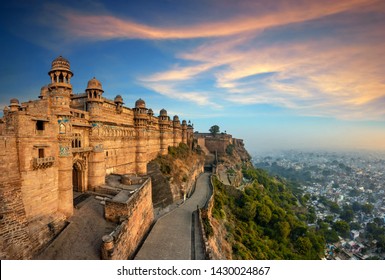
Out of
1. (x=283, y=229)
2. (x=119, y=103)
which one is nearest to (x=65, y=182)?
(x=119, y=103)

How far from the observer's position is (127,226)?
9.65 metres

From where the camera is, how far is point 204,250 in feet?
35.3

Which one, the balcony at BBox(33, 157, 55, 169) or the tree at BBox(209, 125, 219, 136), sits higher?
the tree at BBox(209, 125, 219, 136)

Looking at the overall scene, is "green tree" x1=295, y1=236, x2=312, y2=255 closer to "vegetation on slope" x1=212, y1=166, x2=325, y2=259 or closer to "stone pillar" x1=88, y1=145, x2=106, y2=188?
"vegetation on slope" x1=212, y1=166, x2=325, y2=259

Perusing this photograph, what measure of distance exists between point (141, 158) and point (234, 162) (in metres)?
35.1

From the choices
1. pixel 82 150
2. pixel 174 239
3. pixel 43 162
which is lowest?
pixel 174 239

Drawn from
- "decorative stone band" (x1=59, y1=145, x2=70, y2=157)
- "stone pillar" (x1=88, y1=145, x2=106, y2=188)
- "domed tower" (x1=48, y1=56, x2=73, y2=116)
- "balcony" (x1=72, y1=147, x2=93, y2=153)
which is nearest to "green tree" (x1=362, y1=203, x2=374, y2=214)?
"stone pillar" (x1=88, y1=145, x2=106, y2=188)

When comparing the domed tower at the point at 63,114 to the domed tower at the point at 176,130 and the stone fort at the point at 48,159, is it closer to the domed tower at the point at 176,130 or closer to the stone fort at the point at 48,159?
the stone fort at the point at 48,159

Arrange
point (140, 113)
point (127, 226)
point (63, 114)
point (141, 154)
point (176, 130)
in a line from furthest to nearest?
point (176, 130) → point (140, 113) → point (141, 154) → point (63, 114) → point (127, 226)

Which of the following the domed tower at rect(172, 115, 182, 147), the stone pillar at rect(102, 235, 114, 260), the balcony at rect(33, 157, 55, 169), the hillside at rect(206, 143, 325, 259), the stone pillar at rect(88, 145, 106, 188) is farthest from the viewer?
the domed tower at rect(172, 115, 182, 147)

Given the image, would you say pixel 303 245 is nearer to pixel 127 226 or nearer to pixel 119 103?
pixel 127 226

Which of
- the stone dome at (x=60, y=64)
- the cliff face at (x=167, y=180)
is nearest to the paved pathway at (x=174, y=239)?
the cliff face at (x=167, y=180)

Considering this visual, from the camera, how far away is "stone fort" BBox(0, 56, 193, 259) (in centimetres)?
→ 752

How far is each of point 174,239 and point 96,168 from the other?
321 inches
